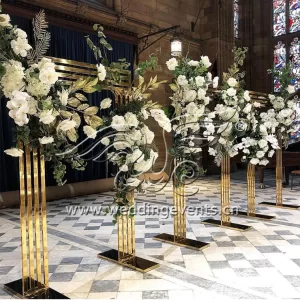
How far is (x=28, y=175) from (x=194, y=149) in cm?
198

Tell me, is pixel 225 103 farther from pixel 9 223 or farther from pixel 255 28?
pixel 255 28

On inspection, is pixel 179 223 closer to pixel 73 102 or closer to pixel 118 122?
pixel 118 122

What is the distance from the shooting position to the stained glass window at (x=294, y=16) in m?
13.0

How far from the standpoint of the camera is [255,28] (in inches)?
534

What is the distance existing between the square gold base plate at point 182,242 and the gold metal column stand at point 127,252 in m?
0.65

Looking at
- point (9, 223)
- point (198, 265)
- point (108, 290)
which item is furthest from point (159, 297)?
point (9, 223)

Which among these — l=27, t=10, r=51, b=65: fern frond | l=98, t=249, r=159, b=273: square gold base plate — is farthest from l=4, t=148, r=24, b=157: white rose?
l=98, t=249, r=159, b=273: square gold base plate

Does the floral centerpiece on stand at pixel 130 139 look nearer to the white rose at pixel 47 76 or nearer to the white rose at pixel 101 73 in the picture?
the white rose at pixel 101 73

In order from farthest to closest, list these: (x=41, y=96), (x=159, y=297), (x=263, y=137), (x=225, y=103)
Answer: (x=263, y=137)
(x=225, y=103)
(x=159, y=297)
(x=41, y=96)

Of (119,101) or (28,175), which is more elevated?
(119,101)

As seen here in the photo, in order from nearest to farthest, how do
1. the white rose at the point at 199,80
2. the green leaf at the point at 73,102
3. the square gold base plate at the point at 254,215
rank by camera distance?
the green leaf at the point at 73,102 → the white rose at the point at 199,80 → the square gold base plate at the point at 254,215

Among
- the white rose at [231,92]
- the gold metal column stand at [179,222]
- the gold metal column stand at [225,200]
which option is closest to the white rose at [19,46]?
the gold metal column stand at [179,222]

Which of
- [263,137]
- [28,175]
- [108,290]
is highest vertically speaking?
[263,137]

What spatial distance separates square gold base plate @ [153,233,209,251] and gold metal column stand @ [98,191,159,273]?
65cm
